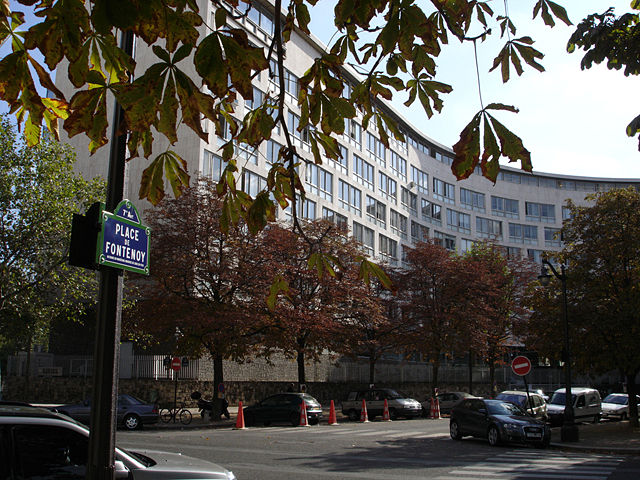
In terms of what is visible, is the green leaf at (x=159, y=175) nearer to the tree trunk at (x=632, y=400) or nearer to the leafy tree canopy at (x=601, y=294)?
the leafy tree canopy at (x=601, y=294)

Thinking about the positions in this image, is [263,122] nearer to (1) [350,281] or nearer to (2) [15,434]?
(2) [15,434]

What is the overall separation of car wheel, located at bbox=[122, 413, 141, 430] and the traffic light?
68.9 feet

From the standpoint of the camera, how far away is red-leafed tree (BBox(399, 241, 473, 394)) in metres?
40.4

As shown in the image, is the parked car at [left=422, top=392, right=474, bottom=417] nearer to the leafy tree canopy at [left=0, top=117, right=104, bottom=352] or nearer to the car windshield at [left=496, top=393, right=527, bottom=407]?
the car windshield at [left=496, top=393, right=527, bottom=407]

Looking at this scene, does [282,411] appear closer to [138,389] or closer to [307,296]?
[307,296]

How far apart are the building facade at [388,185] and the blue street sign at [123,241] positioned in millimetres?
21144

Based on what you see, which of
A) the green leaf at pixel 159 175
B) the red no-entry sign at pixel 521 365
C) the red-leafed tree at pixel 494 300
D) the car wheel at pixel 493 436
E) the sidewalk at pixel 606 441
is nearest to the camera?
the green leaf at pixel 159 175

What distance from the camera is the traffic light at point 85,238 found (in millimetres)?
4902

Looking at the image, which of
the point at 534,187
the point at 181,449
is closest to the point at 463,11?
the point at 181,449

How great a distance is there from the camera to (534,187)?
76250 millimetres

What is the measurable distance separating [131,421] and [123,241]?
68.6 feet

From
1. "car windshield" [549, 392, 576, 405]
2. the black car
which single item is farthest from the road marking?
"car windshield" [549, 392, 576, 405]

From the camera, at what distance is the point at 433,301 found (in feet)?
138

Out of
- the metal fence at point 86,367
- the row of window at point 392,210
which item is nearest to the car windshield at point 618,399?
the row of window at point 392,210
